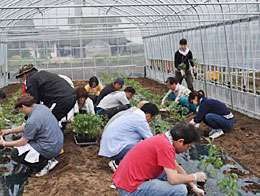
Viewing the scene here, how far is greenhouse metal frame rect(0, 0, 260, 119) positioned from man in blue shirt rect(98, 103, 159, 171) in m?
5.00

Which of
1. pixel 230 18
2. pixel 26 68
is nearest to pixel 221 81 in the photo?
pixel 230 18

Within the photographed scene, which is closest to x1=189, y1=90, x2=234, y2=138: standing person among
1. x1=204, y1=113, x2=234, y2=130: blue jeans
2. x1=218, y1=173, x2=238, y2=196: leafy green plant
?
x1=204, y1=113, x2=234, y2=130: blue jeans

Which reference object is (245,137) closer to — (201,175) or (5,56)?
(201,175)

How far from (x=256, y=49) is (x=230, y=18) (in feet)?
5.42

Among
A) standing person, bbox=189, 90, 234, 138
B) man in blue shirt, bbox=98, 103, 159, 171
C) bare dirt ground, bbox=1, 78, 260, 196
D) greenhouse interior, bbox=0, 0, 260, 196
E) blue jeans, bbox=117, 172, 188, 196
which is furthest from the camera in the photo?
standing person, bbox=189, 90, 234, 138

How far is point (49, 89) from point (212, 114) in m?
2.90

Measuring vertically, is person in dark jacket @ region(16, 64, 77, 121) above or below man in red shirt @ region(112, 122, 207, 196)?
above

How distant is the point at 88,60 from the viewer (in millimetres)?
19641

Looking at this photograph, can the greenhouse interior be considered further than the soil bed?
No

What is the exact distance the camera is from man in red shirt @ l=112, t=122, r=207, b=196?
3.21 meters

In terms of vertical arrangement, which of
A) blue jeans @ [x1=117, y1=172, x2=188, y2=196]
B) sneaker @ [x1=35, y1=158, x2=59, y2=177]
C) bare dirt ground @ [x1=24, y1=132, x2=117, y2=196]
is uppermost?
blue jeans @ [x1=117, y1=172, x2=188, y2=196]

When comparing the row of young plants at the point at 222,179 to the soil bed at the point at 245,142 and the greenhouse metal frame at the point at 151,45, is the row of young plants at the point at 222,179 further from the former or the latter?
the greenhouse metal frame at the point at 151,45

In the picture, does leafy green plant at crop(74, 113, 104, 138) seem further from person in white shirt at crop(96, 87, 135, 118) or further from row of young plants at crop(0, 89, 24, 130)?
row of young plants at crop(0, 89, 24, 130)

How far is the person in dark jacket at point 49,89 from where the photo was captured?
5.89 m
